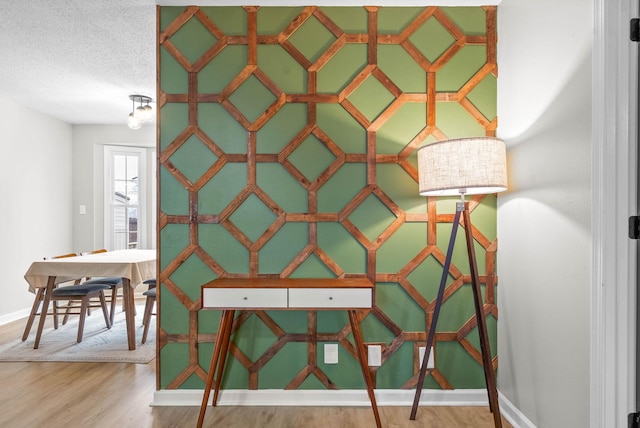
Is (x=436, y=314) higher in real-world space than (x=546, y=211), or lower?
lower

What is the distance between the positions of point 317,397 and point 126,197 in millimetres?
4442

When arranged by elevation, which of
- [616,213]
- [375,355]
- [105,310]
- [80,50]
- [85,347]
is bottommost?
[85,347]

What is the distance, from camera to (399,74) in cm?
243

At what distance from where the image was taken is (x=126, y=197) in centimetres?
560

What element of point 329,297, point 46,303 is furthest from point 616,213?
point 46,303

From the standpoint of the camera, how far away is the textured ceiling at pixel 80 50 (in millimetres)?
2504

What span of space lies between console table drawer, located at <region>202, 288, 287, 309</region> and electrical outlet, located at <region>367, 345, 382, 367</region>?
0.69 m

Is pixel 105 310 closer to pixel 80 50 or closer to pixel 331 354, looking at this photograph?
pixel 80 50

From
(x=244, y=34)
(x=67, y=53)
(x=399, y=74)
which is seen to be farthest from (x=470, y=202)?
(x=67, y=53)

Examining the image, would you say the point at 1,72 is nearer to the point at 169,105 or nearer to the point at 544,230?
the point at 169,105

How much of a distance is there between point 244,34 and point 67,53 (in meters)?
1.76

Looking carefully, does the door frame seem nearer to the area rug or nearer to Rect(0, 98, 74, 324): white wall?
the area rug

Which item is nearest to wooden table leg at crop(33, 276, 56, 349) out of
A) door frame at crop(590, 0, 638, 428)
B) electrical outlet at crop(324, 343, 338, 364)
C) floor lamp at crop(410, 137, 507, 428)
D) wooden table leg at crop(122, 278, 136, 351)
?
wooden table leg at crop(122, 278, 136, 351)

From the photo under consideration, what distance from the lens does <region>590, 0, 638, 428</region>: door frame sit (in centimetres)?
151
